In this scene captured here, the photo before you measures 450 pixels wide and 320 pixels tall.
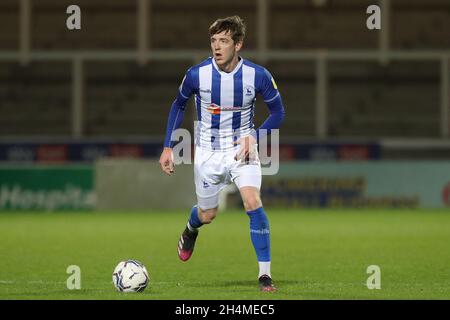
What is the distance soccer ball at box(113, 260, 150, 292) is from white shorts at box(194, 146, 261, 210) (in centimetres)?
106

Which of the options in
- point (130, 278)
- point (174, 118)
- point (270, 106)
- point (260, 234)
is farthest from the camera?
point (174, 118)

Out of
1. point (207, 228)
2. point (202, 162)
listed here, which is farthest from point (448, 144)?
point (202, 162)

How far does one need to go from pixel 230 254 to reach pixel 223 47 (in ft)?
12.3

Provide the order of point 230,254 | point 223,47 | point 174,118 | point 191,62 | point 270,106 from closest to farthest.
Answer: point 223,47
point 270,106
point 174,118
point 230,254
point 191,62

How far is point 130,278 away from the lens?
741 centimetres

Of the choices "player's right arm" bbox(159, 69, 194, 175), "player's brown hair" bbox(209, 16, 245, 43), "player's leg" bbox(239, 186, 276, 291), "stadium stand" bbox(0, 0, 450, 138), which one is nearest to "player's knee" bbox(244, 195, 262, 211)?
"player's leg" bbox(239, 186, 276, 291)

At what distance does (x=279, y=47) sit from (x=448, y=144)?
20.8 feet

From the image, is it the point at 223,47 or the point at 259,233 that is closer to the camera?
the point at 259,233

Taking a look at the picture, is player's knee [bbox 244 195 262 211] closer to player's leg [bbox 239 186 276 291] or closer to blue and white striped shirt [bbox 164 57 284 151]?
player's leg [bbox 239 186 276 291]

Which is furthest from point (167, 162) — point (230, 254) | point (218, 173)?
point (230, 254)

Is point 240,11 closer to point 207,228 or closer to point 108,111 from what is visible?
point 108,111

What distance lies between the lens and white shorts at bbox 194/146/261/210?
7984mm

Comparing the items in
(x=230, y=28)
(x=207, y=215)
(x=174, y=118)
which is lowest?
(x=207, y=215)

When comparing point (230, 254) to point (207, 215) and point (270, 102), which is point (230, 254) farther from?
point (270, 102)
